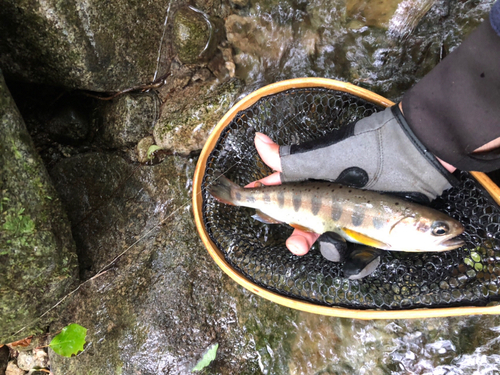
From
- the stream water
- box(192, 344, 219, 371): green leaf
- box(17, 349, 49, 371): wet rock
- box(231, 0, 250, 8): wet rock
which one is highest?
box(231, 0, 250, 8): wet rock

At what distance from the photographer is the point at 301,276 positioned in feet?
7.55

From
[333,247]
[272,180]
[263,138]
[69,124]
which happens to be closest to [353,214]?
[333,247]

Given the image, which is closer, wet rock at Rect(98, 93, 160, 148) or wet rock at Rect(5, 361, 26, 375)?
wet rock at Rect(5, 361, 26, 375)

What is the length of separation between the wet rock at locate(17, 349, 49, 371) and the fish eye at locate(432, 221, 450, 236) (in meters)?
3.49

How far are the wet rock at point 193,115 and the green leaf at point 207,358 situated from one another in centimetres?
177

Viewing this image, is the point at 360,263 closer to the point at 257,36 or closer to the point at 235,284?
the point at 235,284

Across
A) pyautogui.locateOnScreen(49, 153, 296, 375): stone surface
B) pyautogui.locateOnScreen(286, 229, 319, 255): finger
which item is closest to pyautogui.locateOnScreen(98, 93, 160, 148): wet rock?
pyautogui.locateOnScreen(49, 153, 296, 375): stone surface

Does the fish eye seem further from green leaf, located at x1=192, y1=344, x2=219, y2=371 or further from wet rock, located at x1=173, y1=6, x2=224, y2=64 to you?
wet rock, located at x1=173, y1=6, x2=224, y2=64

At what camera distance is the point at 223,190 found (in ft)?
7.89

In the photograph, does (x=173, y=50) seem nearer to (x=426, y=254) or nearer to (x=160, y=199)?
(x=160, y=199)

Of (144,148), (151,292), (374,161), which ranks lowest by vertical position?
(151,292)

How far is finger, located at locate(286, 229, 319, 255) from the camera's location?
2.22 m

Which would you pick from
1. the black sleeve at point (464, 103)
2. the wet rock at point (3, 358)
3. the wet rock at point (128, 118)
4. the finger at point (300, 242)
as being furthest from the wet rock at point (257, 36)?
the wet rock at point (3, 358)

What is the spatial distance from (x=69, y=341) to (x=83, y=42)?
94.5 inches
